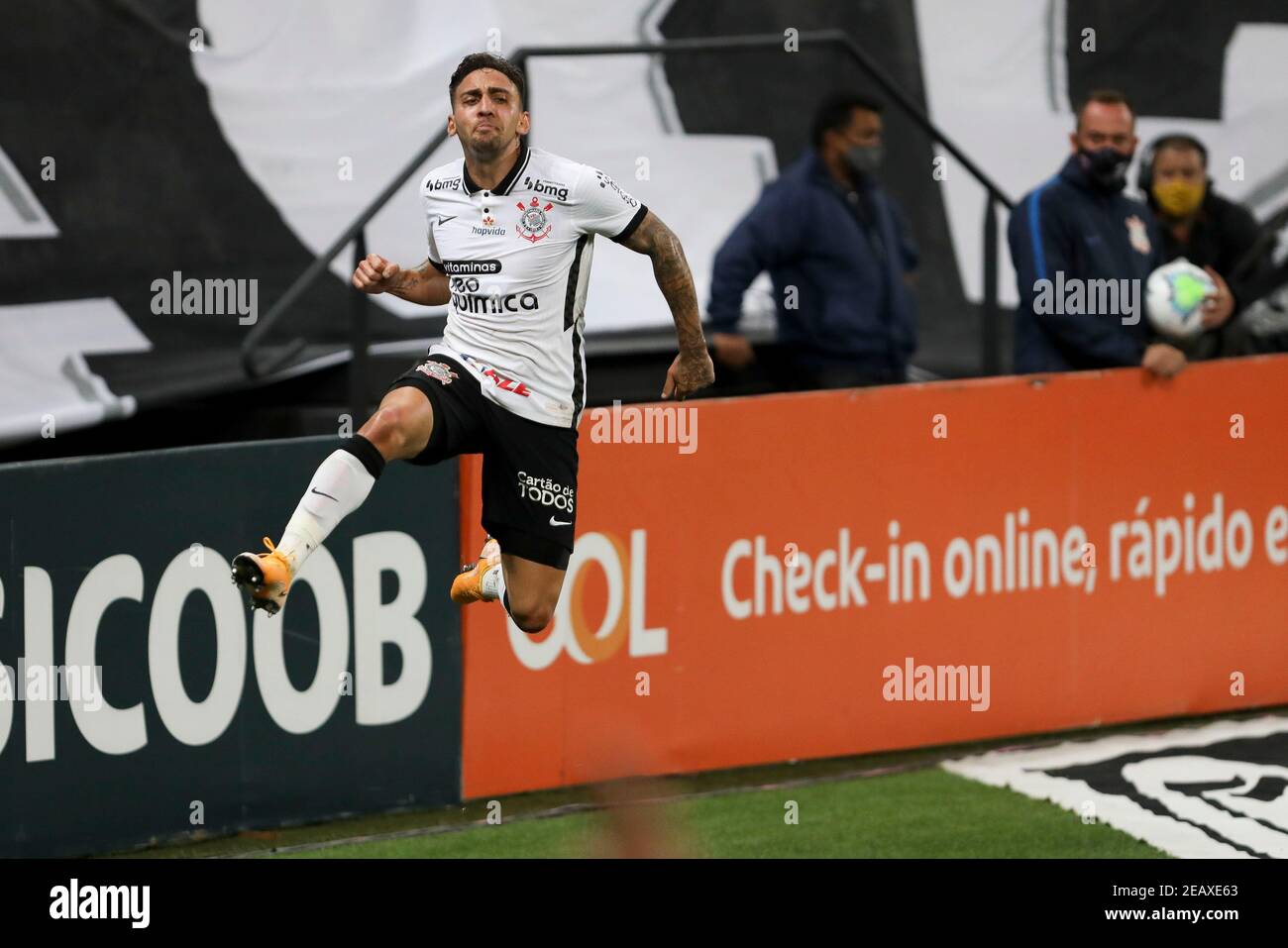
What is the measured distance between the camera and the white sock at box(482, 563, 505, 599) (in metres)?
8.02

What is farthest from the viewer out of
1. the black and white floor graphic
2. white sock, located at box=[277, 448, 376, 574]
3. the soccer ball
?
the soccer ball

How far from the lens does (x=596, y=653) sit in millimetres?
9492

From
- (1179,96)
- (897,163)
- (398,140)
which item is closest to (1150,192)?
(897,163)

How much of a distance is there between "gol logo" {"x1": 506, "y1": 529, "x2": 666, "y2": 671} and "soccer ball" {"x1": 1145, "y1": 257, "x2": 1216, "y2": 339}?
294 cm

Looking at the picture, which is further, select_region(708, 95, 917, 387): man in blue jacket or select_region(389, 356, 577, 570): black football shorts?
select_region(708, 95, 917, 387): man in blue jacket

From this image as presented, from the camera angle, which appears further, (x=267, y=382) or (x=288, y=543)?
(x=267, y=382)

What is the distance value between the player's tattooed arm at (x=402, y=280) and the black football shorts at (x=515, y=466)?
23 cm

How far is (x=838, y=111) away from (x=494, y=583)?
11.2 feet

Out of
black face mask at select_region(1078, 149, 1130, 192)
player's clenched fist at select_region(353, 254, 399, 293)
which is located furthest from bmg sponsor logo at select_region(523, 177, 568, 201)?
black face mask at select_region(1078, 149, 1130, 192)

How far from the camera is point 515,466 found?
7.79 metres

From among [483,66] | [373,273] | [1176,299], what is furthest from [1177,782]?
[483,66]

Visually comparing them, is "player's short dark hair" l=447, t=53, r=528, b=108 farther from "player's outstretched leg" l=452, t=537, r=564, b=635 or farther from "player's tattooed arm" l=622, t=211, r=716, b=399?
"player's outstretched leg" l=452, t=537, r=564, b=635
